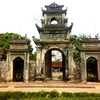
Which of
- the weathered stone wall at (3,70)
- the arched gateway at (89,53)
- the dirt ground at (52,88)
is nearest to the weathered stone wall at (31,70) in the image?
the weathered stone wall at (3,70)

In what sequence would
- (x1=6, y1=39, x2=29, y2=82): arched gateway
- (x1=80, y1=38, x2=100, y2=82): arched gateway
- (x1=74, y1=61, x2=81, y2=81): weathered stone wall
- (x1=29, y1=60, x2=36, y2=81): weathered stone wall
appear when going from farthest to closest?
(x1=29, y1=60, x2=36, y2=81): weathered stone wall → (x1=74, y1=61, x2=81, y2=81): weathered stone wall → (x1=6, y1=39, x2=29, y2=82): arched gateway → (x1=80, y1=38, x2=100, y2=82): arched gateway

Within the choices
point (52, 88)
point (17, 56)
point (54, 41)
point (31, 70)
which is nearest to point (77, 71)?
point (54, 41)

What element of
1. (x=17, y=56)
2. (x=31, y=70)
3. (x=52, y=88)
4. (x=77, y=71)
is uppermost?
(x=17, y=56)

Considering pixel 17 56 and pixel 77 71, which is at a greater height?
pixel 17 56

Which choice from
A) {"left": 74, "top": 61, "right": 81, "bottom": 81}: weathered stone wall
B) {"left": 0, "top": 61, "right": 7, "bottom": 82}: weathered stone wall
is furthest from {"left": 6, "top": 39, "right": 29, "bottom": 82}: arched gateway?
{"left": 74, "top": 61, "right": 81, "bottom": 81}: weathered stone wall

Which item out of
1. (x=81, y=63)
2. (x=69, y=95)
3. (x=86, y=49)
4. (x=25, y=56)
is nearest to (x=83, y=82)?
(x=81, y=63)

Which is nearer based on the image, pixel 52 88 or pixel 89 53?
pixel 52 88

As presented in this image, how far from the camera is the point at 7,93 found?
13.9 meters

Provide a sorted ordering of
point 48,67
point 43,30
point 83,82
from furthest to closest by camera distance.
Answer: point 48,67 < point 43,30 < point 83,82

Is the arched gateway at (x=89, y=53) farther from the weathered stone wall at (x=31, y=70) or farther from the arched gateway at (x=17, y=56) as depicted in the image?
the arched gateway at (x=17, y=56)

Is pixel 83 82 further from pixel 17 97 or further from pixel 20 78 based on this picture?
pixel 17 97

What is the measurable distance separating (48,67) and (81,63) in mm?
5385

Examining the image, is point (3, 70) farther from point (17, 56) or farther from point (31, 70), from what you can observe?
point (31, 70)

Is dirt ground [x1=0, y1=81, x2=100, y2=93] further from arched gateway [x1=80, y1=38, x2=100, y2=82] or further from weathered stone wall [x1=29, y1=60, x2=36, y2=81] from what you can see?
weathered stone wall [x1=29, y1=60, x2=36, y2=81]
